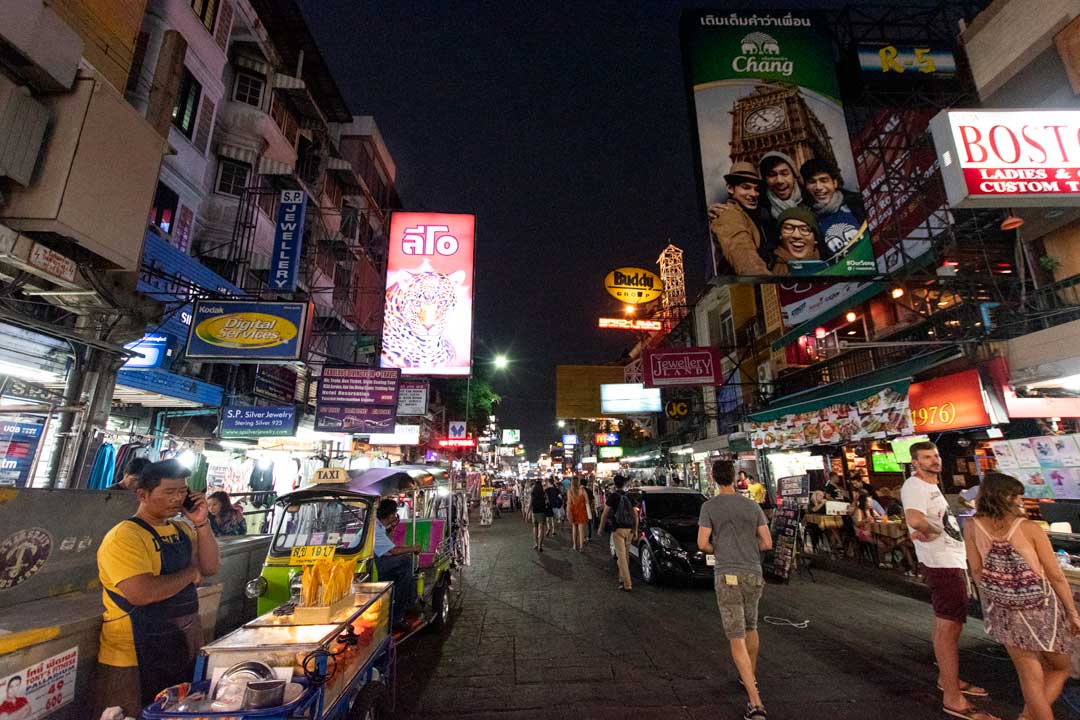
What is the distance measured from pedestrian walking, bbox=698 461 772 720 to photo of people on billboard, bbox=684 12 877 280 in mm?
6498

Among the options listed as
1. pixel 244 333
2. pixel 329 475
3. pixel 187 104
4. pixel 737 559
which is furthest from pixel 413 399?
pixel 737 559

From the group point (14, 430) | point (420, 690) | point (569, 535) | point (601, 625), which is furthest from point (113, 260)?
point (569, 535)

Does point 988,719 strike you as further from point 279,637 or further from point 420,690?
point 279,637

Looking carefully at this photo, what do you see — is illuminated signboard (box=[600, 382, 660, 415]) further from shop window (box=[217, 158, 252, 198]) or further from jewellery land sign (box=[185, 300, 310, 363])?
shop window (box=[217, 158, 252, 198])

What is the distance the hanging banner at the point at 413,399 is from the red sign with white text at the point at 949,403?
43.1ft

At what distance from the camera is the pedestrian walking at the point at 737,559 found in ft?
13.9

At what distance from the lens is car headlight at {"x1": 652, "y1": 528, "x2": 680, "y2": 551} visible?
8.88 m

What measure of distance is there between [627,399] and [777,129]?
1631 cm

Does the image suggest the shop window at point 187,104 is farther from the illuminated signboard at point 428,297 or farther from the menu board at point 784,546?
the menu board at point 784,546

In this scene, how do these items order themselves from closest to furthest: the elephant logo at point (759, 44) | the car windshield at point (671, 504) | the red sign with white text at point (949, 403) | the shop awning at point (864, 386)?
the red sign with white text at point (949, 403)
the shop awning at point (864, 386)
the car windshield at point (671, 504)
the elephant logo at point (759, 44)

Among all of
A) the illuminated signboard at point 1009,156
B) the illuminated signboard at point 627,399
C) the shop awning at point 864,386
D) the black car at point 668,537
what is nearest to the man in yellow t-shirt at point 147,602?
the black car at point 668,537

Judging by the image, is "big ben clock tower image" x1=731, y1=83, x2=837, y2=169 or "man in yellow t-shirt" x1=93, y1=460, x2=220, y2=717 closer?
"man in yellow t-shirt" x1=93, y1=460, x2=220, y2=717

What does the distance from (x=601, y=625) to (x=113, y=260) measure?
26.7 feet

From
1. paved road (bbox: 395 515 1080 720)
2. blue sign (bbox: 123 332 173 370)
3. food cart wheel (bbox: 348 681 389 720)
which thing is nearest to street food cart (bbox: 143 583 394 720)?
food cart wheel (bbox: 348 681 389 720)
